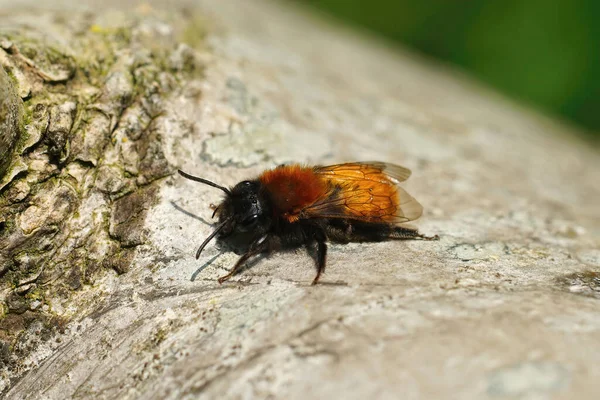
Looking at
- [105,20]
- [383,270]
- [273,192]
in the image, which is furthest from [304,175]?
[105,20]

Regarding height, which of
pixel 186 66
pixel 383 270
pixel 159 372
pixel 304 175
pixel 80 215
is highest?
pixel 186 66

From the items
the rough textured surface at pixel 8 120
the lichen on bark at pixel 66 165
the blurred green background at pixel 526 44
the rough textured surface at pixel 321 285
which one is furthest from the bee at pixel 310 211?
the blurred green background at pixel 526 44

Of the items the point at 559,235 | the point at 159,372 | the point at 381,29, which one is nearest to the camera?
the point at 159,372

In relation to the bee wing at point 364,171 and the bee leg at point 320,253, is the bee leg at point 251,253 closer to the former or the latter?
the bee leg at point 320,253

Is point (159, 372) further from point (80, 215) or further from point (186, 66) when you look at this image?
point (186, 66)

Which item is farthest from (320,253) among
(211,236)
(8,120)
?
(8,120)

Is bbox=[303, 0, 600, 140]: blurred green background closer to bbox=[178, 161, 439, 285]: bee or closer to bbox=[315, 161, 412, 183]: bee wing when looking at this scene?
bbox=[315, 161, 412, 183]: bee wing
